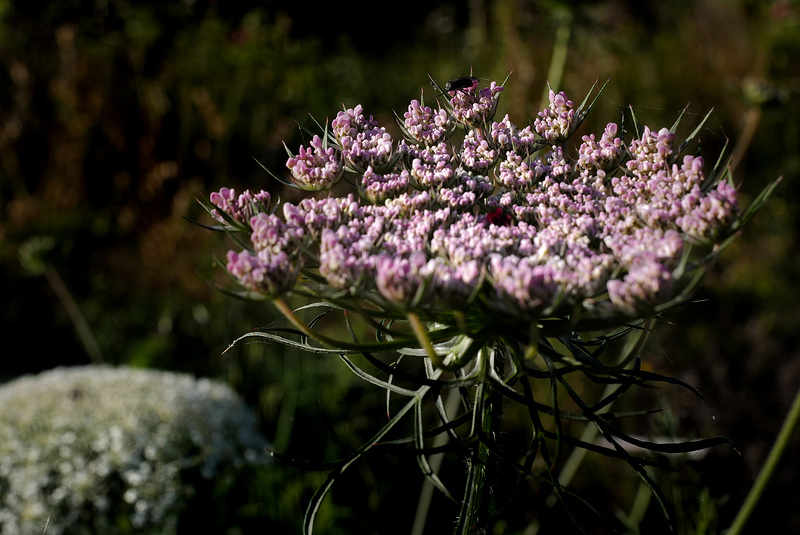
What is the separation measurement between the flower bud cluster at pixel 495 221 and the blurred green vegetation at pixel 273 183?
997mm

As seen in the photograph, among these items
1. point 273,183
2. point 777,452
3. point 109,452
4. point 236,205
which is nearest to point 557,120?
point 236,205

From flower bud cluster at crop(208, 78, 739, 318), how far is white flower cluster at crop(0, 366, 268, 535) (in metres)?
1.54

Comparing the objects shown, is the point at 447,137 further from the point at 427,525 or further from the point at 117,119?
the point at 117,119

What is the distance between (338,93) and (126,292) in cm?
371

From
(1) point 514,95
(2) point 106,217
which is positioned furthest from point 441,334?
(2) point 106,217

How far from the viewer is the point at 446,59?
8.90m

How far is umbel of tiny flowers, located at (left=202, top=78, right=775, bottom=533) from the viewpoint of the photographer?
1.22 m

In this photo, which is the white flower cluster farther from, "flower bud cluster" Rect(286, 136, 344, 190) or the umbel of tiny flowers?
"flower bud cluster" Rect(286, 136, 344, 190)

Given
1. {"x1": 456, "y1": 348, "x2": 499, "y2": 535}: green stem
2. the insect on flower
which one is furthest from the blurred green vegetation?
{"x1": 456, "y1": 348, "x2": 499, "y2": 535}: green stem

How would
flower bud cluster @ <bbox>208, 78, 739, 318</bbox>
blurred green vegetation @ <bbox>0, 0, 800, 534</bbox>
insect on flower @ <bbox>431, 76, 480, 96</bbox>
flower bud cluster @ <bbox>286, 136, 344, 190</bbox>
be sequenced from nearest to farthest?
1. flower bud cluster @ <bbox>208, 78, 739, 318</bbox>
2. flower bud cluster @ <bbox>286, 136, 344, 190</bbox>
3. insect on flower @ <bbox>431, 76, 480, 96</bbox>
4. blurred green vegetation @ <bbox>0, 0, 800, 534</bbox>

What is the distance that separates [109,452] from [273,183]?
380 centimetres

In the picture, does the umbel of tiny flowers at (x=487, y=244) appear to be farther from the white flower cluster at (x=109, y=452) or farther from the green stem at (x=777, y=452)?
the white flower cluster at (x=109, y=452)

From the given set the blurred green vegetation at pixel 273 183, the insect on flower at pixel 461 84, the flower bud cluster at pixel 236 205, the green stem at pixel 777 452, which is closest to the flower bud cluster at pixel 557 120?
the insect on flower at pixel 461 84

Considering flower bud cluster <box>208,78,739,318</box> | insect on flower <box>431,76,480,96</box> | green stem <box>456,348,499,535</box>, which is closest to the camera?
flower bud cluster <box>208,78,739,318</box>
